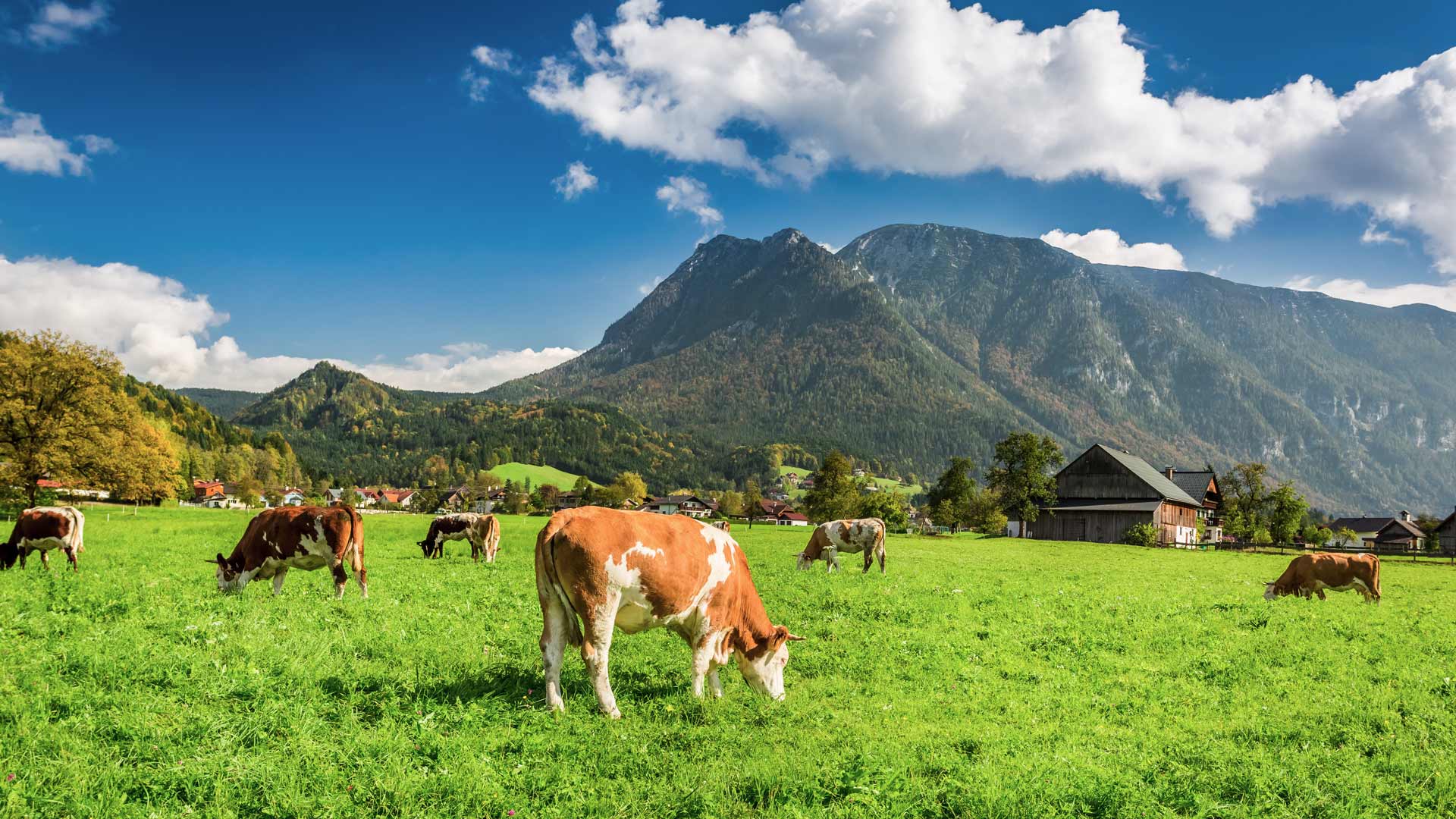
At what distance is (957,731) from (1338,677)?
7.66m

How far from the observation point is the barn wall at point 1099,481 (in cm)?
7856

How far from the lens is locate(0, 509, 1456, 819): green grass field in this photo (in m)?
6.02

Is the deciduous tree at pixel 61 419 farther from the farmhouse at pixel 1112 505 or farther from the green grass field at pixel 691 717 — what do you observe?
the farmhouse at pixel 1112 505

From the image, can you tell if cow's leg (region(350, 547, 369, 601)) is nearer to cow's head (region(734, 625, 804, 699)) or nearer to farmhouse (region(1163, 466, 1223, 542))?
cow's head (region(734, 625, 804, 699))

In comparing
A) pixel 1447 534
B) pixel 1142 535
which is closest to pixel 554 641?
pixel 1142 535

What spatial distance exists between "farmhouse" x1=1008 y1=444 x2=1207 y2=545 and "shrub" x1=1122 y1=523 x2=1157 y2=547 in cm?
165

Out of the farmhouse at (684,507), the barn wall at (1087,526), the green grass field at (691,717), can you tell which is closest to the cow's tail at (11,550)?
the green grass field at (691,717)

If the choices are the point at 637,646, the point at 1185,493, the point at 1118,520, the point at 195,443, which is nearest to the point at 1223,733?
the point at 637,646

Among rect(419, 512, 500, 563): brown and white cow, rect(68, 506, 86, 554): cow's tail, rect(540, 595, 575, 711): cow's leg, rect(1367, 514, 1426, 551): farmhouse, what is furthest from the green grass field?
rect(1367, 514, 1426, 551): farmhouse

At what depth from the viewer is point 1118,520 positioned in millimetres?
74875

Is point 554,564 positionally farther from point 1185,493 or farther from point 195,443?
point 195,443

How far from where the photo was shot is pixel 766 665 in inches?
371

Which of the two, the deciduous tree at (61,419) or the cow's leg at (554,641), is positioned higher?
the deciduous tree at (61,419)

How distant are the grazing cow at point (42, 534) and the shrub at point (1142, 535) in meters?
76.7
